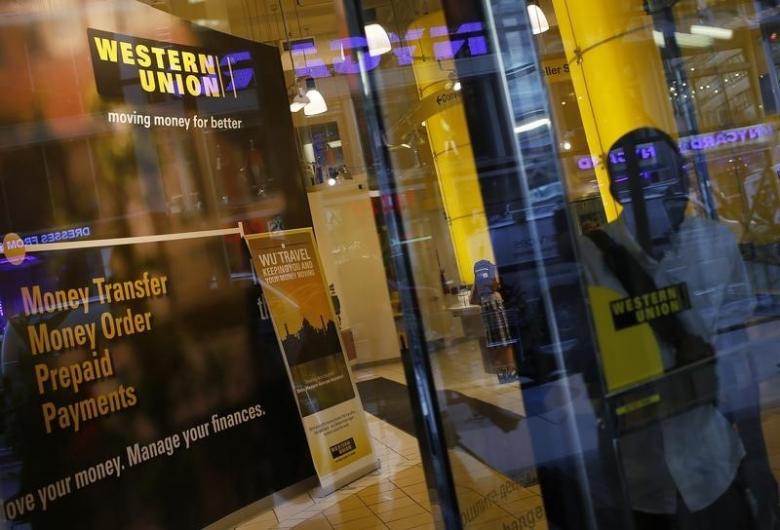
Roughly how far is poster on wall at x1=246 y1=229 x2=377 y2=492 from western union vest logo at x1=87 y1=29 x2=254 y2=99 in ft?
3.77

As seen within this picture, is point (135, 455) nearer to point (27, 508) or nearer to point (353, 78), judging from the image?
point (27, 508)

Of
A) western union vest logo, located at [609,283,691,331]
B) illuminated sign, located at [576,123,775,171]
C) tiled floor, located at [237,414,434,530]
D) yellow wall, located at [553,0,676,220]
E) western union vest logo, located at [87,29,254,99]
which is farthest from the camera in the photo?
western union vest logo, located at [87,29,254,99]

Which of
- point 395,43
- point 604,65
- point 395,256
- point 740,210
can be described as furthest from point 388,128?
point 604,65

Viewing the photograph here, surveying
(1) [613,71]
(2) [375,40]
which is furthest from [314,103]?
(2) [375,40]

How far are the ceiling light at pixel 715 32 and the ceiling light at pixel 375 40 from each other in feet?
7.64

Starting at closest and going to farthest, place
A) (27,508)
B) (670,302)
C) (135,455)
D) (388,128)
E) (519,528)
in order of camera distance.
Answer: (670,302) → (388,128) → (519,528) → (27,508) → (135,455)

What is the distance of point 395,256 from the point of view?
2256mm

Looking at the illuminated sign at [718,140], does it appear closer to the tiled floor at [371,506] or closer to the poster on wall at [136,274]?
the tiled floor at [371,506]

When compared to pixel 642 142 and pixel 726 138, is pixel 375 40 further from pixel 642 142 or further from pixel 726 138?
pixel 726 138

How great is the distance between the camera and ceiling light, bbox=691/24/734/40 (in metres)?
3.90

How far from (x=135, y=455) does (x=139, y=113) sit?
6.98 feet

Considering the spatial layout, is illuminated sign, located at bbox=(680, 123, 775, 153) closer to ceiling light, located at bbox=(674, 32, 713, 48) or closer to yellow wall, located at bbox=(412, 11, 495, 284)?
ceiling light, located at bbox=(674, 32, 713, 48)

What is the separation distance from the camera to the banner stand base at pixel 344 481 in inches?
202

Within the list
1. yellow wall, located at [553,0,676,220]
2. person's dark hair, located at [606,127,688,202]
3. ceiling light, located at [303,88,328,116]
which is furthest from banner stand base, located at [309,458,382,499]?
ceiling light, located at [303,88,328,116]
